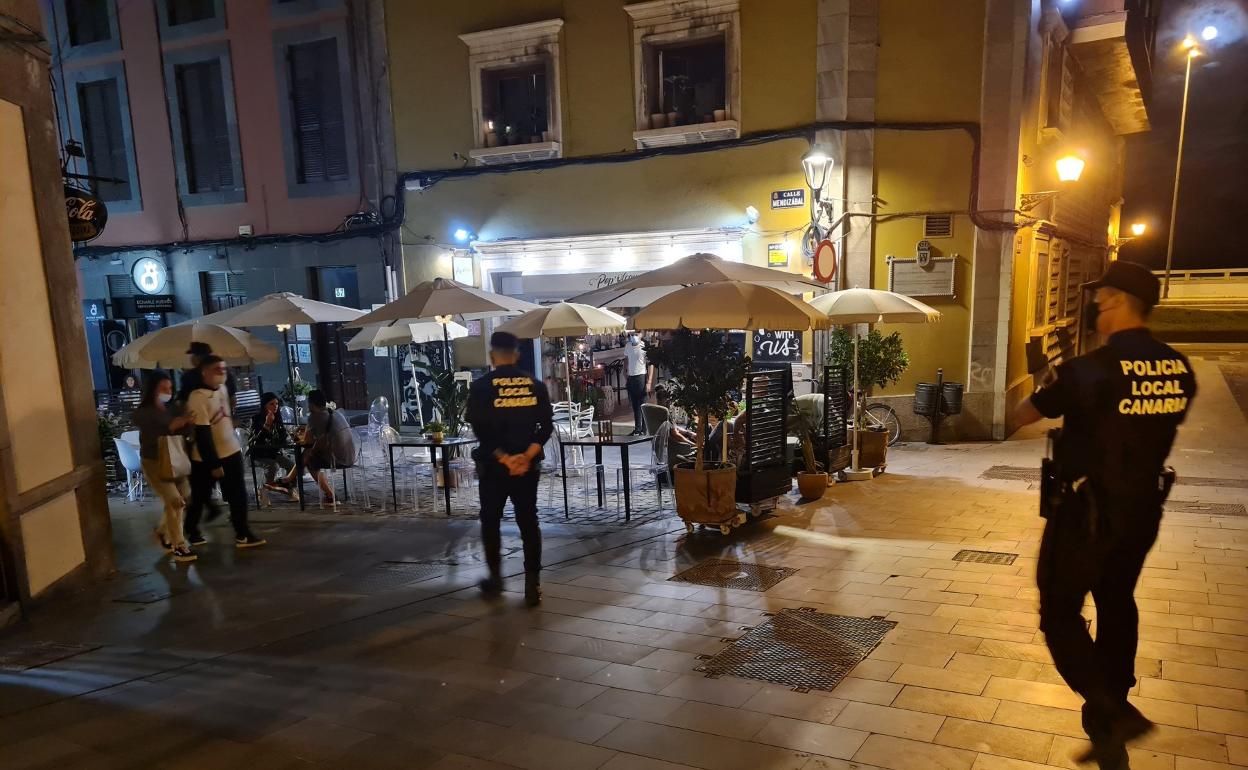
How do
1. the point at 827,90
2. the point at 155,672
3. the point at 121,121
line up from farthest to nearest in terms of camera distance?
the point at 121,121, the point at 827,90, the point at 155,672

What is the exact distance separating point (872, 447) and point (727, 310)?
150 inches

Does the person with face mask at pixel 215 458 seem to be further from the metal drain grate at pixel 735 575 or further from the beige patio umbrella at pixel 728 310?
the metal drain grate at pixel 735 575

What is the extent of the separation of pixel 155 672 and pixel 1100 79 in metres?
18.7

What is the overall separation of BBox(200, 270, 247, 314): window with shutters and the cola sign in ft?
28.5

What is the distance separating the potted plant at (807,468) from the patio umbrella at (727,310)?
1.69 metres

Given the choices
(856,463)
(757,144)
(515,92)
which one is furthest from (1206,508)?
(515,92)

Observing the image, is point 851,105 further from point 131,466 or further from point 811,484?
point 131,466

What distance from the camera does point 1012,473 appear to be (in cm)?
912

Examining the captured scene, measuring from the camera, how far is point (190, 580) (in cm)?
A: 630

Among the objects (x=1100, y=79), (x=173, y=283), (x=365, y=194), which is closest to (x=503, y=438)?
(x=365, y=194)

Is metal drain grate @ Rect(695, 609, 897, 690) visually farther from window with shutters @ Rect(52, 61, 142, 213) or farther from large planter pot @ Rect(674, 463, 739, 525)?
window with shutters @ Rect(52, 61, 142, 213)

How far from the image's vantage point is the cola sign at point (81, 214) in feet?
21.0

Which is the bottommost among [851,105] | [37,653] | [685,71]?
[37,653]

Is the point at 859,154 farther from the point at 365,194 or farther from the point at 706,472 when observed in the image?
the point at 365,194
